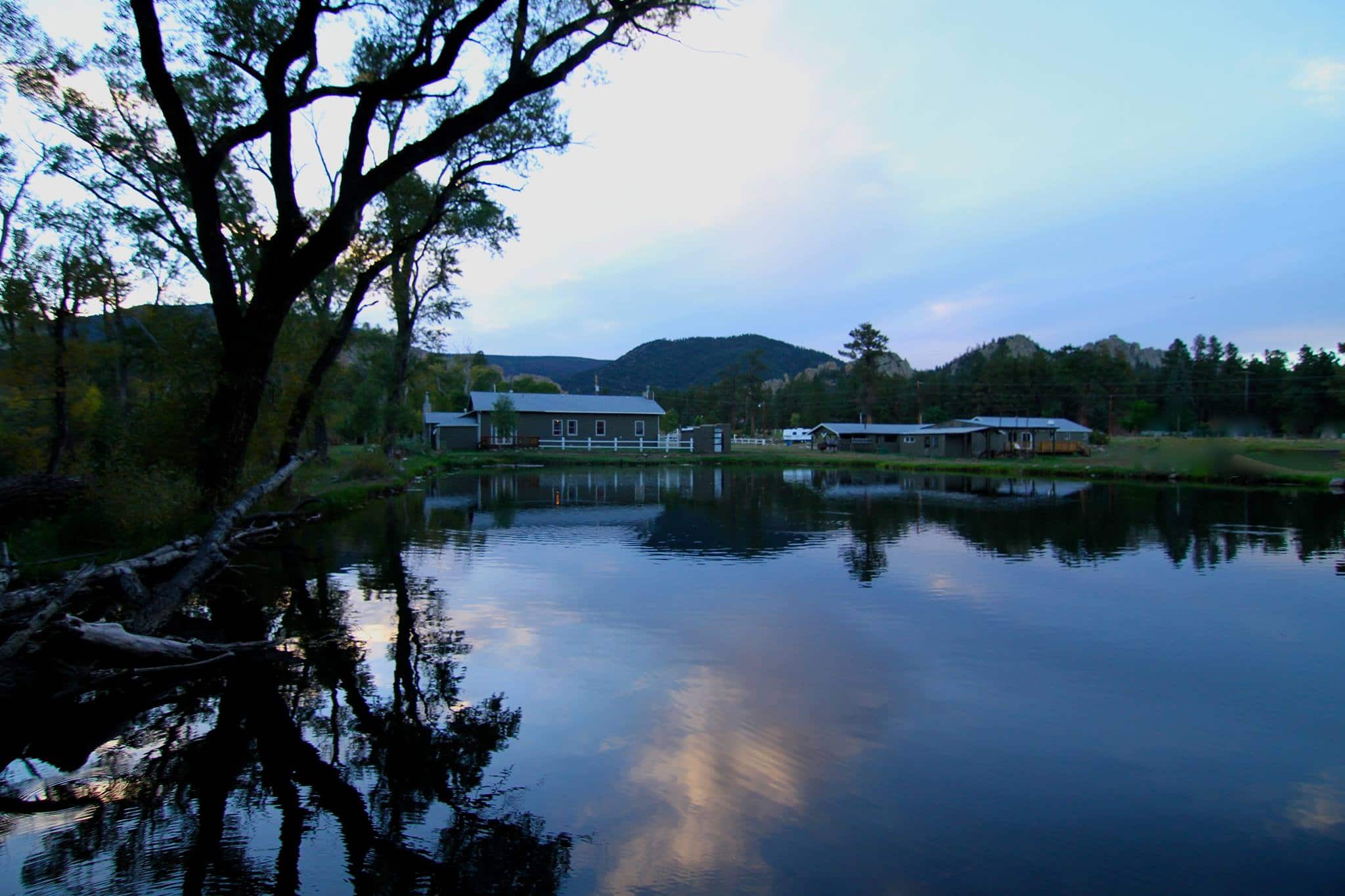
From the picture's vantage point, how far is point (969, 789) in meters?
5.39

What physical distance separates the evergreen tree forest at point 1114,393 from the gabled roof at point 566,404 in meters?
37.8

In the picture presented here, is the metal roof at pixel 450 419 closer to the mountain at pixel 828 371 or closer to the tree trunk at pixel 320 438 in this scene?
the tree trunk at pixel 320 438

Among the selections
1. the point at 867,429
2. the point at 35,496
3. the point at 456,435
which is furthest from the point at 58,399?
the point at 867,429

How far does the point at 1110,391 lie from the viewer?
288 feet

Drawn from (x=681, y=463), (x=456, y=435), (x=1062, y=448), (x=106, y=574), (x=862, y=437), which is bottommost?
(x=681, y=463)

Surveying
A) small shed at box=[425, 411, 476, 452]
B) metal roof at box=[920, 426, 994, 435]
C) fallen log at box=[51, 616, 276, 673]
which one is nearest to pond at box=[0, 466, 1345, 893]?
fallen log at box=[51, 616, 276, 673]

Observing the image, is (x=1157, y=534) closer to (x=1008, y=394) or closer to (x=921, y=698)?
(x=921, y=698)

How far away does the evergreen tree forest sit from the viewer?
74000 millimetres

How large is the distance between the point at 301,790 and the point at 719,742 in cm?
314

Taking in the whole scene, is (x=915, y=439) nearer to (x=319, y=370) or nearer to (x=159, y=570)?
(x=319, y=370)

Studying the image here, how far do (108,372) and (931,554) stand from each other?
109 ft

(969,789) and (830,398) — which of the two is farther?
(830,398)

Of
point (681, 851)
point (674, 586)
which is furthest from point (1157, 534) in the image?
point (681, 851)

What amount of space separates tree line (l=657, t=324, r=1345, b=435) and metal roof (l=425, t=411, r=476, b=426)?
4365 cm
